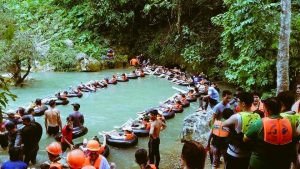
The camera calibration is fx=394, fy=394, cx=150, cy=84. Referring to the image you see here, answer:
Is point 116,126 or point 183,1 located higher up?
point 183,1

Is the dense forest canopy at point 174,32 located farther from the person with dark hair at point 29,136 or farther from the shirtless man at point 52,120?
the person with dark hair at point 29,136

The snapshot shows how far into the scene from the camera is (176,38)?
24609 mm

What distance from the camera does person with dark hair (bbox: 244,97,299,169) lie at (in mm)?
4336

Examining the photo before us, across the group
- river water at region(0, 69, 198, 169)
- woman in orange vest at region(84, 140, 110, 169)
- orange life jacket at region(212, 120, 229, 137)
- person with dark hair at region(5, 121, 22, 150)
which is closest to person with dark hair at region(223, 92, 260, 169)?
orange life jacket at region(212, 120, 229, 137)

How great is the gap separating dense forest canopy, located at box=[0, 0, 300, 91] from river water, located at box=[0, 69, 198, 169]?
1.92m

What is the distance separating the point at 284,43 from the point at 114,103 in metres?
7.96

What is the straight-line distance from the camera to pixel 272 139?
4340 millimetres

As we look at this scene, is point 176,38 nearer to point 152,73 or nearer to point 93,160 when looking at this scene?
point 152,73

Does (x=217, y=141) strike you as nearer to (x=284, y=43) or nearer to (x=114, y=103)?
(x=284, y=43)

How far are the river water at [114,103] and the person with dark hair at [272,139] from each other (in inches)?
172

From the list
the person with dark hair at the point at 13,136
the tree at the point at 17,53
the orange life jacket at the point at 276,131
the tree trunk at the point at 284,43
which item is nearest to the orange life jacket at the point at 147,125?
the tree trunk at the point at 284,43

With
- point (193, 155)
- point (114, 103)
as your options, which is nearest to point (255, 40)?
point (114, 103)

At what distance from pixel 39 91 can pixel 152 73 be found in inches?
276

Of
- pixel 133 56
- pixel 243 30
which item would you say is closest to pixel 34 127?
pixel 243 30
